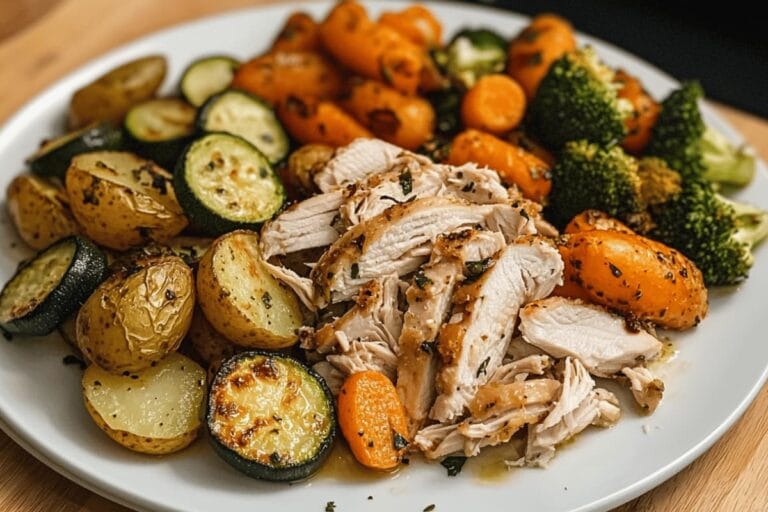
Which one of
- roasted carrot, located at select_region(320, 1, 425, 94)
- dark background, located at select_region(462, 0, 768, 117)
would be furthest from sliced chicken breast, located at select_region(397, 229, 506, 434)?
dark background, located at select_region(462, 0, 768, 117)

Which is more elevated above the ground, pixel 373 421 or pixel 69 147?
pixel 69 147

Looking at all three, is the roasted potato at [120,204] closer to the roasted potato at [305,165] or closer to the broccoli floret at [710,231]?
the roasted potato at [305,165]

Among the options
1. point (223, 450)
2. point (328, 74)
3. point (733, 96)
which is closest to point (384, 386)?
point (223, 450)

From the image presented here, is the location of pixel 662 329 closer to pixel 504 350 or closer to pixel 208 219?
pixel 504 350

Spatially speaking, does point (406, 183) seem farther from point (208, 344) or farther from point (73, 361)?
point (73, 361)

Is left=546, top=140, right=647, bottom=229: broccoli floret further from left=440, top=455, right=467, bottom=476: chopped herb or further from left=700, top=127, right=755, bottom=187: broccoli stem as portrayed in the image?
left=440, top=455, right=467, bottom=476: chopped herb

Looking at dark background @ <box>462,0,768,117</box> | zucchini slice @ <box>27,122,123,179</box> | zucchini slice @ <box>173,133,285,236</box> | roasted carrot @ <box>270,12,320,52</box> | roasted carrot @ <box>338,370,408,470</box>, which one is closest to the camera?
roasted carrot @ <box>338,370,408,470</box>

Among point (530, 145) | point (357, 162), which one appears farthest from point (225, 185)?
point (530, 145)
